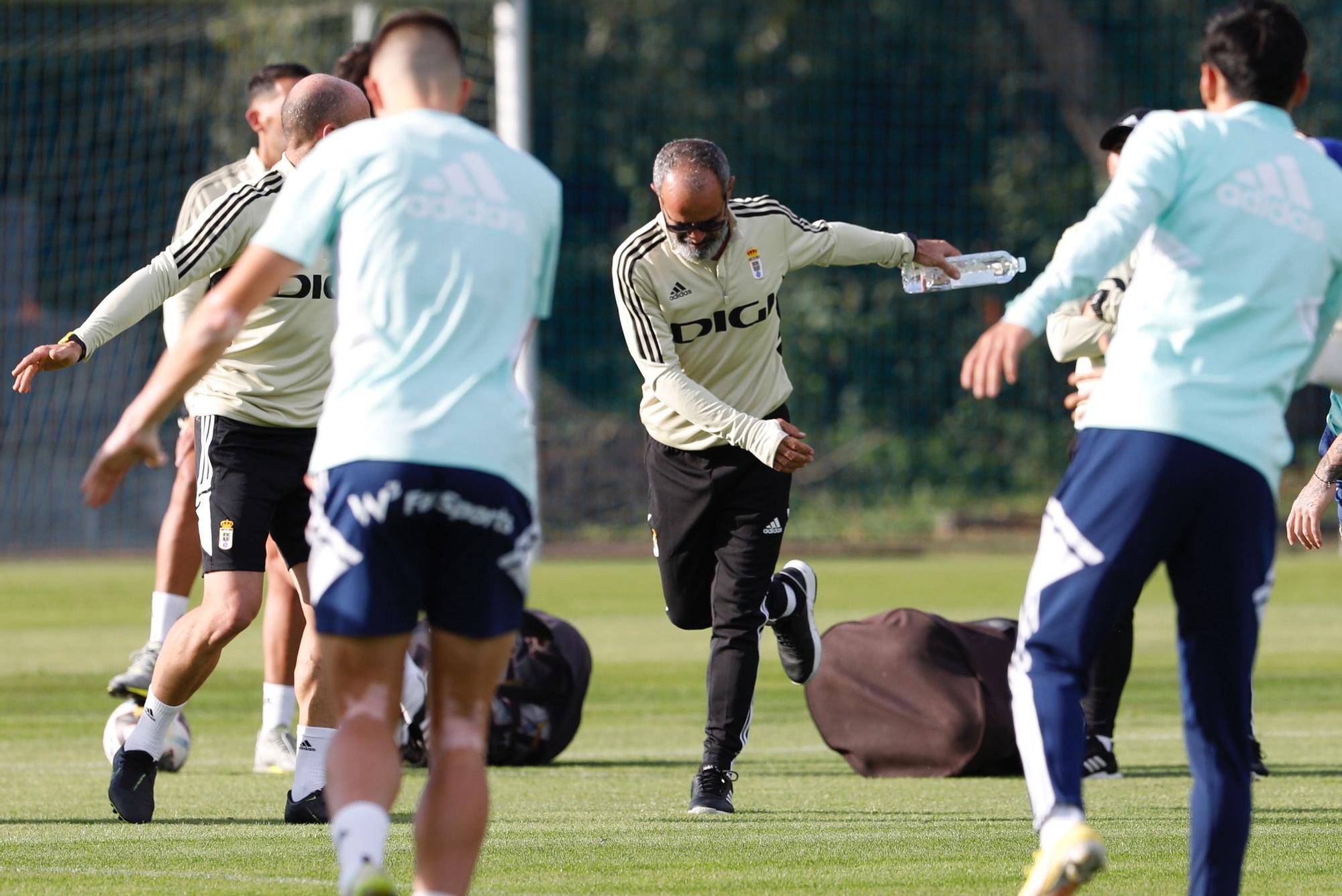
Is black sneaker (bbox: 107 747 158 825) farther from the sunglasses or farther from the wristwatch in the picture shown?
the sunglasses

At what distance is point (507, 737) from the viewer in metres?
8.60

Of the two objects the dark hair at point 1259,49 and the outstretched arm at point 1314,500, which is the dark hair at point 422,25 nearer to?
the dark hair at point 1259,49

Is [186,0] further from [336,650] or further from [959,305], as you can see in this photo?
[336,650]

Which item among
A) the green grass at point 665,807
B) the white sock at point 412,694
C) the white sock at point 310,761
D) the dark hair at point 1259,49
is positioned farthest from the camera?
the white sock at point 412,694

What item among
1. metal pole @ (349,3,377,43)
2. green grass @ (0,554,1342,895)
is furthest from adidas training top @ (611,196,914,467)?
metal pole @ (349,3,377,43)

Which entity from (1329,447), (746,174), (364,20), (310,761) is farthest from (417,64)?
(746,174)

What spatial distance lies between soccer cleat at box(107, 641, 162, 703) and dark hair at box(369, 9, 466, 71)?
469cm

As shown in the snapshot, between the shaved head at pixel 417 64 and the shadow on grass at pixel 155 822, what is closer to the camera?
the shaved head at pixel 417 64

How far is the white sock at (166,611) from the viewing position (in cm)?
875

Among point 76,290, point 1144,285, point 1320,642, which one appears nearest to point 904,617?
point 1144,285

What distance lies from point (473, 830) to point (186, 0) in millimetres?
24786

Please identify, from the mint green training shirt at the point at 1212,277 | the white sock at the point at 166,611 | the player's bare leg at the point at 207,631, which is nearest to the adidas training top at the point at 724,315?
the player's bare leg at the point at 207,631

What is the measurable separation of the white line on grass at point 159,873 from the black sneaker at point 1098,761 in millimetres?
3720

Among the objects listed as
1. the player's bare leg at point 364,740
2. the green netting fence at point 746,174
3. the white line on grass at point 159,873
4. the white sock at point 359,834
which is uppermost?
the player's bare leg at point 364,740
